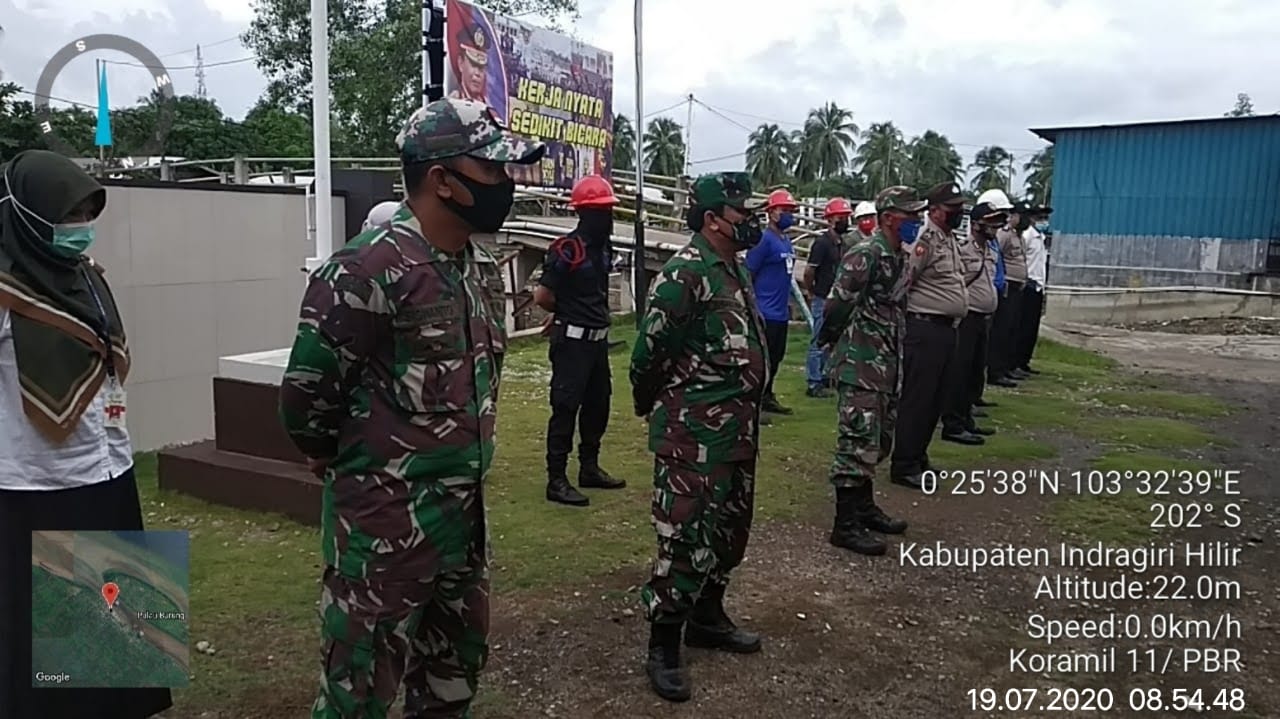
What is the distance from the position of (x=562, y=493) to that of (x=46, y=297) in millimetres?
3233

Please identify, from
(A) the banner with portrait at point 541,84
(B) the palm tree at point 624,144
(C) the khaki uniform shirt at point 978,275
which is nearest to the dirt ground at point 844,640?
(C) the khaki uniform shirt at point 978,275

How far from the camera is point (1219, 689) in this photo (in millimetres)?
3541

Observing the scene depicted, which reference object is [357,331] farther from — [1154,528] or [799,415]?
[799,415]

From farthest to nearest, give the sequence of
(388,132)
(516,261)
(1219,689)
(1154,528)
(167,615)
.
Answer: (388,132) < (516,261) < (1154,528) < (1219,689) < (167,615)

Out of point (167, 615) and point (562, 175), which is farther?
point (562, 175)

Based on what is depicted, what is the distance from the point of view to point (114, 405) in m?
2.86

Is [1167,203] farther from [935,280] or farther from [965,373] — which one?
[935,280]

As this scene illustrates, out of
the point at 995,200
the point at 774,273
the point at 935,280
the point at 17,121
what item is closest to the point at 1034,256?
the point at 995,200

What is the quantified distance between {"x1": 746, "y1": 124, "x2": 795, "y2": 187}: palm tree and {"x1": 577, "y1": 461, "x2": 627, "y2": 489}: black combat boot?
54.1 meters

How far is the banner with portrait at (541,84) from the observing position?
44.7 ft

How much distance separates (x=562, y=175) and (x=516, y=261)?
210 cm

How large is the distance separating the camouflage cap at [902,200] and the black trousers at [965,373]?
218 centimetres

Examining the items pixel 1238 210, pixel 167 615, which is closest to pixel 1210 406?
pixel 167 615

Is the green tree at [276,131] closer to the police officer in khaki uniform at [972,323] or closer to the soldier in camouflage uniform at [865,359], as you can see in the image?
the police officer in khaki uniform at [972,323]
